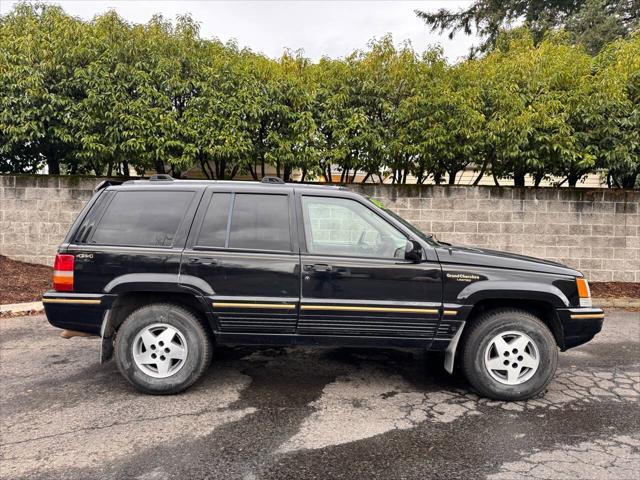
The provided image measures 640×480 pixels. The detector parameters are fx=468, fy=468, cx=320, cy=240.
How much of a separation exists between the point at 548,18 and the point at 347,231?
20.7m

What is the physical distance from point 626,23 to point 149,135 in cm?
2003

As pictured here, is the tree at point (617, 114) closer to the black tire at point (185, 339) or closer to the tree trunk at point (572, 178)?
the tree trunk at point (572, 178)

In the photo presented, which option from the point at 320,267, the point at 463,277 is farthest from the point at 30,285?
the point at 463,277

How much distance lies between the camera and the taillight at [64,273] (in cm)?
395

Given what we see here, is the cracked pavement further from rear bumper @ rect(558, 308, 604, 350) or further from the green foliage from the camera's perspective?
the green foliage

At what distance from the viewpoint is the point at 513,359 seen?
3.96 m

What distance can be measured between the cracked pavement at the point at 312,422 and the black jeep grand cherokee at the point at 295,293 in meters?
0.37

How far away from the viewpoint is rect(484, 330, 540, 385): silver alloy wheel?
3.96 meters

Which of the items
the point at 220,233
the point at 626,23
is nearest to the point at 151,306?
the point at 220,233

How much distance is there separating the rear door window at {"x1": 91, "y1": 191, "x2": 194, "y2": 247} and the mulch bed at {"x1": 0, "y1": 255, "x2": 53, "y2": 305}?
4267 mm

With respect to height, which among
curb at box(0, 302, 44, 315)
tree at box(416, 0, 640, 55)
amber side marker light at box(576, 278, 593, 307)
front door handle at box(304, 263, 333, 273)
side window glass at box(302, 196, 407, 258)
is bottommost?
curb at box(0, 302, 44, 315)

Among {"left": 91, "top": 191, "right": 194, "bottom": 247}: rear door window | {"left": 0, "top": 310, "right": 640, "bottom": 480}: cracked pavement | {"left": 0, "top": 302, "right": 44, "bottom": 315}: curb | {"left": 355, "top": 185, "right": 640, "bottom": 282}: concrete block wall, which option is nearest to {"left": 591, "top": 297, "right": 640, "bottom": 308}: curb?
{"left": 355, "top": 185, "right": 640, "bottom": 282}: concrete block wall

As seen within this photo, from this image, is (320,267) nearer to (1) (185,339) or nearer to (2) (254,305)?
(2) (254,305)

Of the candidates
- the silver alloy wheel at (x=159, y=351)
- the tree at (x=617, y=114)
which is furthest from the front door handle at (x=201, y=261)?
the tree at (x=617, y=114)
